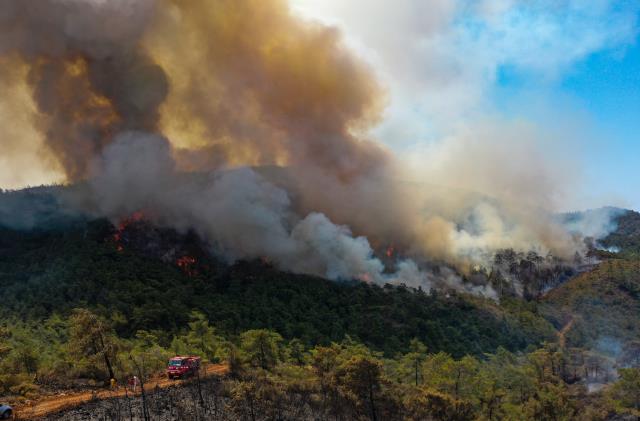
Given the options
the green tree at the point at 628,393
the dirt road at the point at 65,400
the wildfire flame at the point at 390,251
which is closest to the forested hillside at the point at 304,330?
the green tree at the point at 628,393

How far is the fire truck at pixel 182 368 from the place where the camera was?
51062 mm

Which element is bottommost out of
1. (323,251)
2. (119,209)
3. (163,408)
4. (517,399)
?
(517,399)

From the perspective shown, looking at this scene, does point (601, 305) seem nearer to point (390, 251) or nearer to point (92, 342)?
point (390, 251)

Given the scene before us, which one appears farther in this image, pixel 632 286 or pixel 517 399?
pixel 632 286

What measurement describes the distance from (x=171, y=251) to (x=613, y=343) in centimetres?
9305

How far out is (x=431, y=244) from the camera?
146 m

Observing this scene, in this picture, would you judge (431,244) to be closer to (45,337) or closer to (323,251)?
(323,251)

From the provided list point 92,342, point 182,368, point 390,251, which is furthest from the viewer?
point 390,251

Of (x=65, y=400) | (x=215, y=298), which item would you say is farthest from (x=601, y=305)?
(x=65, y=400)

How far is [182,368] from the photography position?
2019 inches

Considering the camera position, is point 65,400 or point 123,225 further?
point 123,225

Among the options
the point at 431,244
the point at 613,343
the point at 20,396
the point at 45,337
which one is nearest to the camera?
the point at 20,396

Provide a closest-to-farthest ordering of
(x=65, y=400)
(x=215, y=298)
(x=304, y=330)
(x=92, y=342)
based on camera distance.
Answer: (x=65, y=400) < (x=92, y=342) < (x=304, y=330) < (x=215, y=298)

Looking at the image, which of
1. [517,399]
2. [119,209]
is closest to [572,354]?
[517,399]
